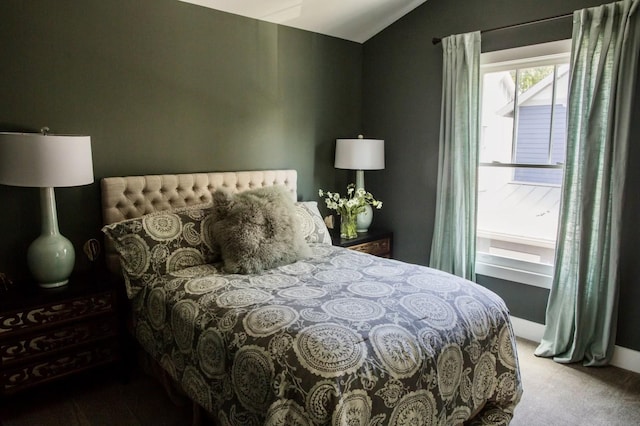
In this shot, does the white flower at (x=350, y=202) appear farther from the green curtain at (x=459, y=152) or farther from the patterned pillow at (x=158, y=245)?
the patterned pillow at (x=158, y=245)

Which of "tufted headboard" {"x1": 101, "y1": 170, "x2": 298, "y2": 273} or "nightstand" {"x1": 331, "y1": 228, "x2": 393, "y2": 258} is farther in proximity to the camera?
"nightstand" {"x1": 331, "y1": 228, "x2": 393, "y2": 258}

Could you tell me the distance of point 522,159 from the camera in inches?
135

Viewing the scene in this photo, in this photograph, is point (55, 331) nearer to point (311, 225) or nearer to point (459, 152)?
point (311, 225)

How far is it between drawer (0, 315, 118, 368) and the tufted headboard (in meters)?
0.45

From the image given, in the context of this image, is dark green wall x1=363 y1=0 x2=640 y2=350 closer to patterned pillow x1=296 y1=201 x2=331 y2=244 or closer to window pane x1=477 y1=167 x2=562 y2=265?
window pane x1=477 y1=167 x2=562 y2=265

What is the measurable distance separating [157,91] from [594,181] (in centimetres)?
309

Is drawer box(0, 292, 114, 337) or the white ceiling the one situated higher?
the white ceiling

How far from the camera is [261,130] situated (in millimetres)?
3680

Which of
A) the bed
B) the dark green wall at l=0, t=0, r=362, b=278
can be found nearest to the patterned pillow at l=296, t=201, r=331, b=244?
the bed

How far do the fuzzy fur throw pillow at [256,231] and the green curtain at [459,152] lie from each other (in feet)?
4.78

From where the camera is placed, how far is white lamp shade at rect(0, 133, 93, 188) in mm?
2240

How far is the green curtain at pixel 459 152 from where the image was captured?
11.3ft

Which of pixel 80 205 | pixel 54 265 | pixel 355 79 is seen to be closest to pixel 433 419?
pixel 54 265

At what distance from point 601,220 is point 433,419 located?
194cm
